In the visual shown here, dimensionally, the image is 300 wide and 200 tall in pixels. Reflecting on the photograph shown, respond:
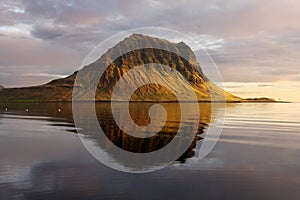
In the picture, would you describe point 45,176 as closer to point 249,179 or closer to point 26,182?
point 26,182

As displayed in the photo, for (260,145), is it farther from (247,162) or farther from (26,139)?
(26,139)

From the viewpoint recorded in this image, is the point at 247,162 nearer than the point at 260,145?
Yes

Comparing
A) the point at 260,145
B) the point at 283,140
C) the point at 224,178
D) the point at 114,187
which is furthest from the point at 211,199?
the point at 283,140

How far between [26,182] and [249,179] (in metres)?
19.0

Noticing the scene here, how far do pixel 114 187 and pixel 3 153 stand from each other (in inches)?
822

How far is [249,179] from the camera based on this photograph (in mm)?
27703

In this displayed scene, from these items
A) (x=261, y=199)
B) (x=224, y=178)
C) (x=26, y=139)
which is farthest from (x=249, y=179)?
(x=26, y=139)

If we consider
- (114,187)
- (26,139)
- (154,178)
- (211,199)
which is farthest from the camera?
(26,139)

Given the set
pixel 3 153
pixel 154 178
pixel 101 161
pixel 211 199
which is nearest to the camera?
pixel 211 199

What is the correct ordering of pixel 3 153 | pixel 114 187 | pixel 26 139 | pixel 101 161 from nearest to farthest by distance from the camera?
pixel 114 187 < pixel 101 161 < pixel 3 153 < pixel 26 139

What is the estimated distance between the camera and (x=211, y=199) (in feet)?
73.9

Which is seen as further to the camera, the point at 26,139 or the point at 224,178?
the point at 26,139

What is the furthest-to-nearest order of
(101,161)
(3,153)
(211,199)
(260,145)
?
(260,145)
(3,153)
(101,161)
(211,199)

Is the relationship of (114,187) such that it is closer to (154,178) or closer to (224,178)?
(154,178)
